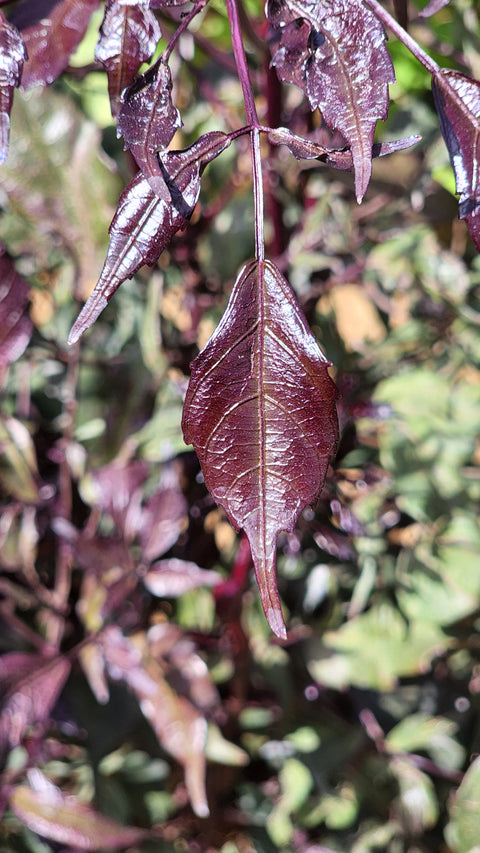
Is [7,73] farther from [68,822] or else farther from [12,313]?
[68,822]

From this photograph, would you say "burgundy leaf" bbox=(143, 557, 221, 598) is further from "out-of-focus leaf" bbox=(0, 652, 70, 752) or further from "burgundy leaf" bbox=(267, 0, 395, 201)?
"burgundy leaf" bbox=(267, 0, 395, 201)

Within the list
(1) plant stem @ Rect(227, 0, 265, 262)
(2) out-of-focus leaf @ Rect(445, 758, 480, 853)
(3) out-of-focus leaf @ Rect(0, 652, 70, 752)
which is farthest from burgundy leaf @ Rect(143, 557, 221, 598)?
(1) plant stem @ Rect(227, 0, 265, 262)

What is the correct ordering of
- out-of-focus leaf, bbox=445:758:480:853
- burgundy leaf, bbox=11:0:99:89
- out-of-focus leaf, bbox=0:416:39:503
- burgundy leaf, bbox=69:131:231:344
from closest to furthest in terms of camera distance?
burgundy leaf, bbox=69:131:231:344, burgundy leaf, bbox=11:0:99:89, out-of-focus leaf, bbox=445:758:480:853, out-of-focus leaf, bbox=0:416:39:503

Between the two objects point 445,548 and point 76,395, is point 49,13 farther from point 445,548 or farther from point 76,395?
point 445,548

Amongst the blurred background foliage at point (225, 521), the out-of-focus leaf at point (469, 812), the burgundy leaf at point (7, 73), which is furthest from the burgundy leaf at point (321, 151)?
Result: the out-of-focus leaf at point (469, 812)

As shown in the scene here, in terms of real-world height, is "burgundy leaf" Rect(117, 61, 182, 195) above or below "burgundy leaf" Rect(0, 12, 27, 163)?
below

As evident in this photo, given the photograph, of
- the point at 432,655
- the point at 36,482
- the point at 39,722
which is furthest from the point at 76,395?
the point at 432,655
